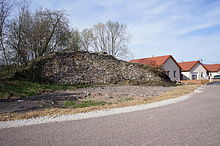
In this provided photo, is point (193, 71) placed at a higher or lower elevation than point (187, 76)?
higher

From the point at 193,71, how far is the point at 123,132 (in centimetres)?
4271

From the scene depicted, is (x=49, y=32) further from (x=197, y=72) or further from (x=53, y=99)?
(x=197, y=72)

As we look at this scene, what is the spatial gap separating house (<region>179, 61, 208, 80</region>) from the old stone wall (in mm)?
20687

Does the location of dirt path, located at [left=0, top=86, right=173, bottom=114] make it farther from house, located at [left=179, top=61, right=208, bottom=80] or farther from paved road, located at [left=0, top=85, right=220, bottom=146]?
house, located at [left=179, top=61, right=208, bottom=80]

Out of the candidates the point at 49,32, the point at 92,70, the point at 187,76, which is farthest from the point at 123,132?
the point at 187,76

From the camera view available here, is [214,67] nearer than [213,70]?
No

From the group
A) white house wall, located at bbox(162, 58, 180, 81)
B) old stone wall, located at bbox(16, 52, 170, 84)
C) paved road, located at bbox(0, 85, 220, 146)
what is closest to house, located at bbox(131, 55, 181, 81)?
white house wall, located at bbox(162, 58, 180, 81)

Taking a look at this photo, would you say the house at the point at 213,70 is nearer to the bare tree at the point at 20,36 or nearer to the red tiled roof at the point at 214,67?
the red tiled roof at the point at 214,67

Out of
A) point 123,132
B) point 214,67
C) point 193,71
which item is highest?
point 214,67

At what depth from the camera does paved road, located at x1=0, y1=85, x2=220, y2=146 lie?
374cm

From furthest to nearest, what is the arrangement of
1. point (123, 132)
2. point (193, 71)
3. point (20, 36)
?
point (193, 71) < point (20, 36) < point (123, 132)

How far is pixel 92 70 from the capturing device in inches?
860

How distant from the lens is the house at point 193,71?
40.8 meters

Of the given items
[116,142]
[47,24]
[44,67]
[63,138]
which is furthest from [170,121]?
[47,24]
